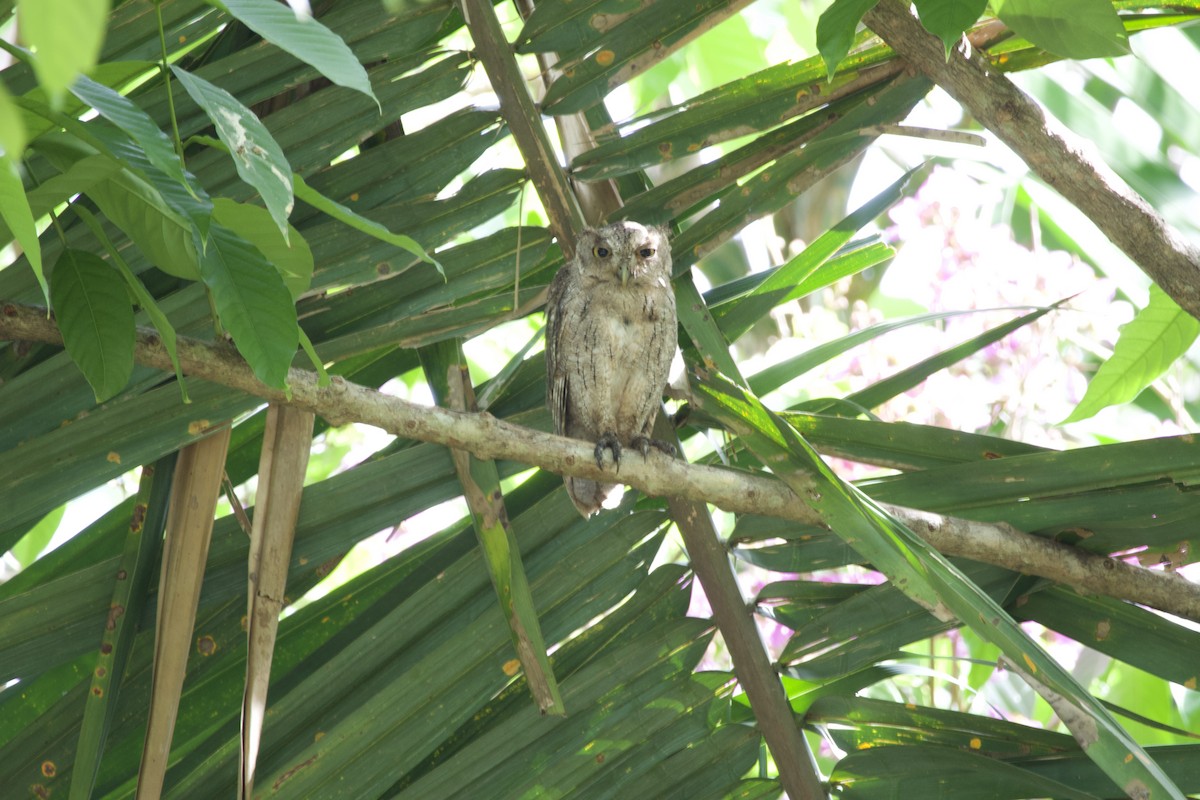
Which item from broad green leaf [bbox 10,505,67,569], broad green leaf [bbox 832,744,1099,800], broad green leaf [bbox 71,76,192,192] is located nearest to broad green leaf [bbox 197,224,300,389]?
broad green leaf [bbox 71,76,192,192]

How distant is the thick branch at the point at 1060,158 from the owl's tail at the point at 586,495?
1.14m

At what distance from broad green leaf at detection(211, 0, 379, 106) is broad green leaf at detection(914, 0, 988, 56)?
0.95m

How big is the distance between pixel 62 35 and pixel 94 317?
1.29 m

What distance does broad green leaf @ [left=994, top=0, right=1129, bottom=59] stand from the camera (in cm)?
171

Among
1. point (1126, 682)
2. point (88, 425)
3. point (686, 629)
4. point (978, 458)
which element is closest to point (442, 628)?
point (686, 629)

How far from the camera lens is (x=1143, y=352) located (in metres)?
2.28

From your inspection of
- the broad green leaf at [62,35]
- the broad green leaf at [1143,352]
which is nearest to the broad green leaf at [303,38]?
the broad green leaf at [62,35]

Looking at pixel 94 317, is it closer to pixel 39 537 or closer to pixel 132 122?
pixel 132 122

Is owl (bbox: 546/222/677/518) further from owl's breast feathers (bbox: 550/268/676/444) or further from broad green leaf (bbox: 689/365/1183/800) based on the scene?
broad green leaf (bbox: 689/365/1183/800)

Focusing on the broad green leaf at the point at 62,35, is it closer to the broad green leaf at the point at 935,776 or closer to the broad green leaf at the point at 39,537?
the broad green leaf at the point at 935,776

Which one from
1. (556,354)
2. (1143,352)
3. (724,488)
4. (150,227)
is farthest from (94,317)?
(1143,352)

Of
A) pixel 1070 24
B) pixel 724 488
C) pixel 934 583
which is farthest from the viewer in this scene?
pixel 724 488

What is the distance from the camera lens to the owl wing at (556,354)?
2.73 m

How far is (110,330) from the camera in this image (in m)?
1.61
